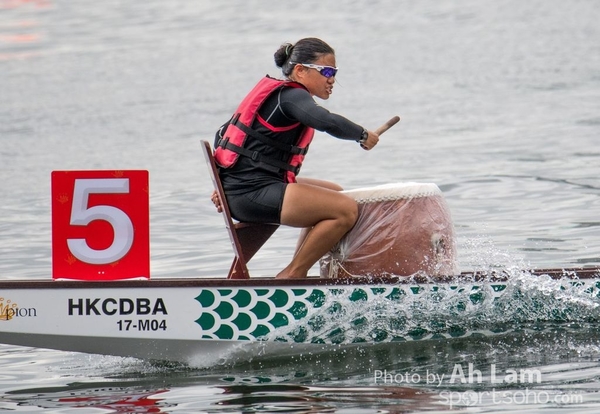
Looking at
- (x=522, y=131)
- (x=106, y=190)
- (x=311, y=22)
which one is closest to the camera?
(x=106, y=190)

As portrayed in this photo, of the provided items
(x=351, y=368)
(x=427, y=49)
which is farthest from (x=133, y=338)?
(x=427, y=49)

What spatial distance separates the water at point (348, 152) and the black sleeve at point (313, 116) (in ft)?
3.55

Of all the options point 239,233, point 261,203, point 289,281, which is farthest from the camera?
point 239,233

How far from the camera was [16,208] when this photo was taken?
11.7 metres

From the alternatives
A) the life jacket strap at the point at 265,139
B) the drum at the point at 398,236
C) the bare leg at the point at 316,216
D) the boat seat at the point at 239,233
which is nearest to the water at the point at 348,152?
the drum at the point at 398,236

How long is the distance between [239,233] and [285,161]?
0.56 metres

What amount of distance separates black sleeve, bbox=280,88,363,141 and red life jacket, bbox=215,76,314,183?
0.30 feet

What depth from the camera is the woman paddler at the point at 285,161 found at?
21.1 feet

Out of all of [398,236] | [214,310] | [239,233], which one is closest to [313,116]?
[398,236]

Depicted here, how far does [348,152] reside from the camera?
46.8 ft

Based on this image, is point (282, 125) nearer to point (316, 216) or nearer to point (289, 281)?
point (316, 216)

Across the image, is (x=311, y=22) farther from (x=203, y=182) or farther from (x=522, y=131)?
(x=203, y=182)

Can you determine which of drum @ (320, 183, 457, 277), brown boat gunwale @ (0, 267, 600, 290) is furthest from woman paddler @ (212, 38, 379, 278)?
brown boat gunwale @ (0, 267, 600, 290)

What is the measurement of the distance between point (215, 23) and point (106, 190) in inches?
771
